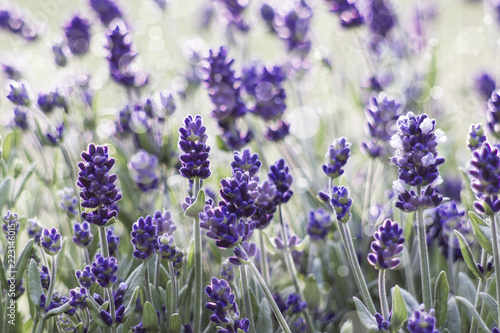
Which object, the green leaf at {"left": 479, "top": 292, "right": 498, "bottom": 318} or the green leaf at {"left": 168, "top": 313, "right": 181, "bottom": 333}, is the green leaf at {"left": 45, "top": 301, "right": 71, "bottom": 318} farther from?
the green leaf at {"left": 479, "top": 292, "right": 498, "bottom": 318}

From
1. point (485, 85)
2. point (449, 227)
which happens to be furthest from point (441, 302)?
point (485, 85)

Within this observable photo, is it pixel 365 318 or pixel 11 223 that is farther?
pixel 11 223

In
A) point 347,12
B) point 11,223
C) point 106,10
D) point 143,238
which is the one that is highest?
point 106,10

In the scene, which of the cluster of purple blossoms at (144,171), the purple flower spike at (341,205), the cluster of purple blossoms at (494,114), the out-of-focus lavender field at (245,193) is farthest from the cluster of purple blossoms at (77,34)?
the cluster of purple blossoms at (494,114)

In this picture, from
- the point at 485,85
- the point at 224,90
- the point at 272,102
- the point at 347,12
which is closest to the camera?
the point at 224,90

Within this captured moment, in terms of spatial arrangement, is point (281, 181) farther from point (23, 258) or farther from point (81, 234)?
point (23, 258)
